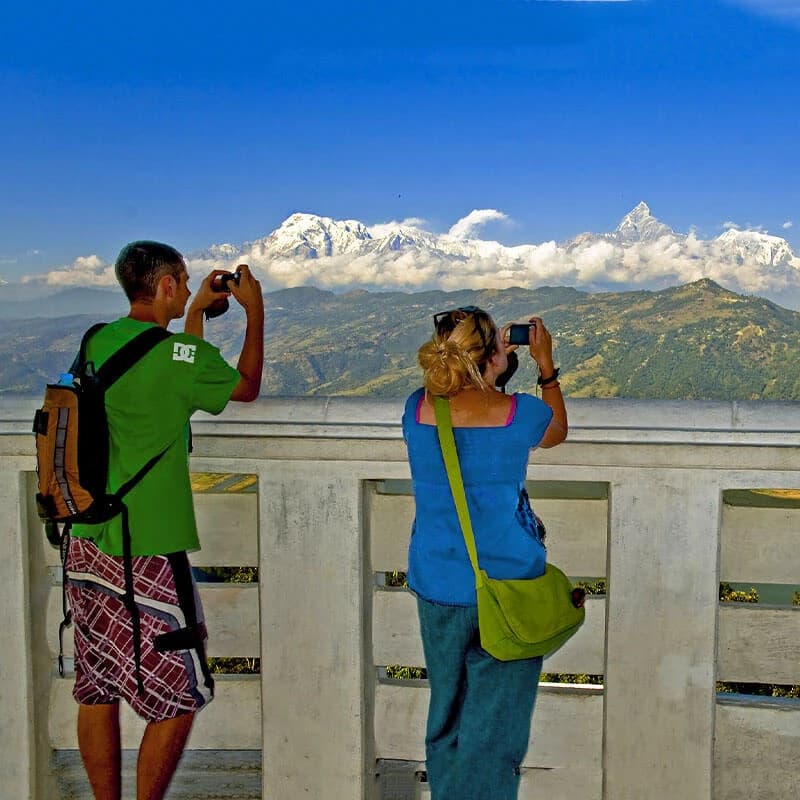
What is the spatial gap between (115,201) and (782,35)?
6197 cm

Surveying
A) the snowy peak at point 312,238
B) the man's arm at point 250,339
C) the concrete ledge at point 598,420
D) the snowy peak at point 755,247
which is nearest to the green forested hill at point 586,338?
the snowy peak at point 755,247

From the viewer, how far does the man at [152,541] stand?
1.94 meters

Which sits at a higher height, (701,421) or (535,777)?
(701,421)

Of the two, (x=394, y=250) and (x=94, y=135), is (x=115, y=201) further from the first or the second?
(x=394, y=250)

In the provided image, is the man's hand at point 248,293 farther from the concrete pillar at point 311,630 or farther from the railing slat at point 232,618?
the railing slat at point 232,618

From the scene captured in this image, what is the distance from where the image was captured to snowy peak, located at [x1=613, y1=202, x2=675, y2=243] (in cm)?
8156

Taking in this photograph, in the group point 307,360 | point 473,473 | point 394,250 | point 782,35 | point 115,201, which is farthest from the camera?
point 782,35

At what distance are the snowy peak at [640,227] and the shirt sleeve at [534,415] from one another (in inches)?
3251

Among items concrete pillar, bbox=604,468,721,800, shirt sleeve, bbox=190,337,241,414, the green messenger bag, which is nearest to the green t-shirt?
shirt sleeve, bbox=190,337,241,414

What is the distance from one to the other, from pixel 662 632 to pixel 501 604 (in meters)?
0.61

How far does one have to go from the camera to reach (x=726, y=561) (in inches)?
85.1

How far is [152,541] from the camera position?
199cm

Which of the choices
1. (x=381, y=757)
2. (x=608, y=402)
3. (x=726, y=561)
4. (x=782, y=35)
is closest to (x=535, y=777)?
(x=381, y=757)

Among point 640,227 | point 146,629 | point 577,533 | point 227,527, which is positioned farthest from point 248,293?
point 640,227
